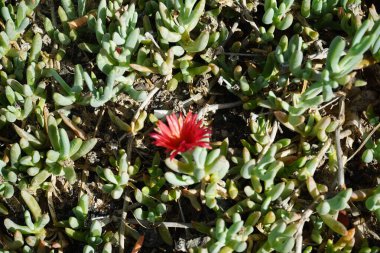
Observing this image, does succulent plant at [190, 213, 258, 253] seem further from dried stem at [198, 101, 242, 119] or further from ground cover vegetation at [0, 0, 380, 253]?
dried stem at [198, 101, 242, 119]

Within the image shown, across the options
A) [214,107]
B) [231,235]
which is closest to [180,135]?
[214,107]

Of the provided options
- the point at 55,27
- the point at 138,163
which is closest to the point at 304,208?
the point at 138,163

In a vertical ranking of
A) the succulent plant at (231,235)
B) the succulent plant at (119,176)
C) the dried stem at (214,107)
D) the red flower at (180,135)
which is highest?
the red flower at (180,135)

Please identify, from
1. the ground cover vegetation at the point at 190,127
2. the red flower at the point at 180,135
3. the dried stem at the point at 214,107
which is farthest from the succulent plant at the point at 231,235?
the dried stem at the point at 214,107

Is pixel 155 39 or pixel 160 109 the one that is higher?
pixel 155 39

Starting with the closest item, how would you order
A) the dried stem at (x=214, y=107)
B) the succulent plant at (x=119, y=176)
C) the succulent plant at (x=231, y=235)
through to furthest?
the succulent plant at (x=231, y=235) → the succulent plant at (x=119, y=176) → the dried stem at (x=214, y=107)

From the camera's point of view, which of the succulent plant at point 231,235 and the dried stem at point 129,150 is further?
the dried stem at point 129,150

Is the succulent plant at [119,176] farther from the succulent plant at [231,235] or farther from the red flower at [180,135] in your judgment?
the succulent plant at [231,235]

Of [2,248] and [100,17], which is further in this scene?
[100,17]

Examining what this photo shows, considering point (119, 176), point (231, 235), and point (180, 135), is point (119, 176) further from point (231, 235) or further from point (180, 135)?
point (231, 235)

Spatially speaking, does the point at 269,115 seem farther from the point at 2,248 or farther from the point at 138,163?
the point at 2,248
